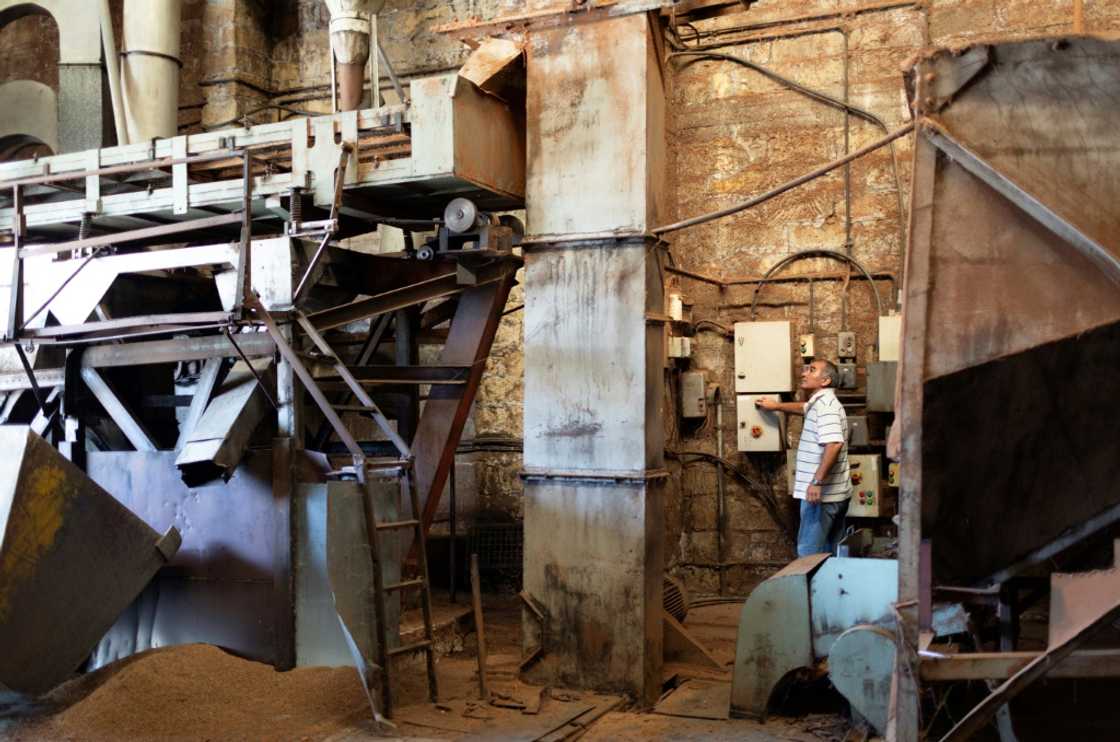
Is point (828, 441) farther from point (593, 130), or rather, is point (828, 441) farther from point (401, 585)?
point (401, 585)

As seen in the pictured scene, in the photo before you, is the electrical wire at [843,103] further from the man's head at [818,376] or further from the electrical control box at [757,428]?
the man's head at [818,376]

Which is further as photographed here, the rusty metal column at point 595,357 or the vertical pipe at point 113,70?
the vertical pipe at point 113,70

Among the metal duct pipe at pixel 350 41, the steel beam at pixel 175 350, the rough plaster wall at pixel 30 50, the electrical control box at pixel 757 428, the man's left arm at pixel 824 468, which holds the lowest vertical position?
the man's left arm at pixel 824 468

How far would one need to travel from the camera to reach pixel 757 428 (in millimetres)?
9734

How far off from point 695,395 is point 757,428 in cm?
65

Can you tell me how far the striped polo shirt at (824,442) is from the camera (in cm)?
795

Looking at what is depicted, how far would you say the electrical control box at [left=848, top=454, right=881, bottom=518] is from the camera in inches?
361

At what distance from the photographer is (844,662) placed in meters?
5.73

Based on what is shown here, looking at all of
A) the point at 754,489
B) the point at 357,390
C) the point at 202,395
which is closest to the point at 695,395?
the point at 754,489

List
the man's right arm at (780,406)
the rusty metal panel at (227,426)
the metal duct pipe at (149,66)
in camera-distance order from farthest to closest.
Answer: the metal duct pipe at (149,66), the man's right arm at (780,406), the rusty metal panel at (227,426)

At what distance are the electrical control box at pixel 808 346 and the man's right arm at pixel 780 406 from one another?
54 cm

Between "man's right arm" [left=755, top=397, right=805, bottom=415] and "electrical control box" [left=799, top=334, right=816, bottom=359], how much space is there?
0.54 metres

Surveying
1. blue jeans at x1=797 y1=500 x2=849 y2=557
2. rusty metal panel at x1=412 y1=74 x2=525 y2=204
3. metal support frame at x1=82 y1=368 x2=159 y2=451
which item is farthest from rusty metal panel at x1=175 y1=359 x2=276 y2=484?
blue jeans at x1=797 y1=500 x2=849 y2=557

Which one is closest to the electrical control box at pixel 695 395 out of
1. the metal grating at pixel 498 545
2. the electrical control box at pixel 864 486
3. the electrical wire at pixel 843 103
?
the electrical control box at pixel 864 486
